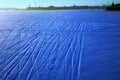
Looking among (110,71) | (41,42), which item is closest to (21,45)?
(41,42)

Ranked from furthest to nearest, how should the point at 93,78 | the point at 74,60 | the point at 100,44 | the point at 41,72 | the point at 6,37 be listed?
the point at 6,37
the point at 100,44
the point at 74,60
the point at 41,72
the point at 93,78

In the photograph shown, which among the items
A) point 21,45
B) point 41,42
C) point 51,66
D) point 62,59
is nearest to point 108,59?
point 62,59

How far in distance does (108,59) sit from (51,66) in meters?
1.22

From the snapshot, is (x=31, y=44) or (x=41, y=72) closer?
(x=41, y=72)

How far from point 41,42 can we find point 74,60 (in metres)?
1.56

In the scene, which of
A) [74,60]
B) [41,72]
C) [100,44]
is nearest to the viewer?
[41,72]

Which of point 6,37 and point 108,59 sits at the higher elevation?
point 6,37

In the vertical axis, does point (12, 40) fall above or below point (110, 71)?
above

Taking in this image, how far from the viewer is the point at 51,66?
3.08 m

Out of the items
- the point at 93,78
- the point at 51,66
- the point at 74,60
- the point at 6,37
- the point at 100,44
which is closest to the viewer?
the point at 93,78

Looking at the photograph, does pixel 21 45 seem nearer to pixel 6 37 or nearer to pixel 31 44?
pixel 31 44

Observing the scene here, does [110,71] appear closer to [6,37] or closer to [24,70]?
[24,70]

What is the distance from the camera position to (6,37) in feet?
16.9

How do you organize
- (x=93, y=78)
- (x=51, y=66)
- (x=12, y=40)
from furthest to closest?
(x=12, y=40), (x=51, y=66), (x=93, y=78)
